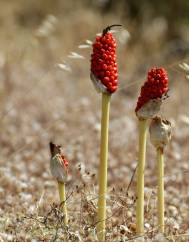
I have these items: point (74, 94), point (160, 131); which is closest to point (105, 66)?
point (160, 131)

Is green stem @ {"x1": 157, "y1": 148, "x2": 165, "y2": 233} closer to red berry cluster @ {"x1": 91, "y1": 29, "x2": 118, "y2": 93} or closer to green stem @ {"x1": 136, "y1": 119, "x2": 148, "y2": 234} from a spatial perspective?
green stem @ {"x1": 136, "y1": 119, "x2": 148, "y2": 234}

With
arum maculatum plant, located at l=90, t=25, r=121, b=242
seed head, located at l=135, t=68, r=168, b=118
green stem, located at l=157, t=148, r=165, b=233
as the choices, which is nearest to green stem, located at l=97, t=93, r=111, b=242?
arum maculatum plant, located at l=90, t=25, r=121, b=242

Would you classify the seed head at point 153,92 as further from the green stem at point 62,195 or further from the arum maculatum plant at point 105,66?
the green stem at point 62,195

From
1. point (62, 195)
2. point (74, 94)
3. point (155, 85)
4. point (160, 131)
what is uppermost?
point (74, 94)

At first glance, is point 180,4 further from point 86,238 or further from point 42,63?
point 86,238


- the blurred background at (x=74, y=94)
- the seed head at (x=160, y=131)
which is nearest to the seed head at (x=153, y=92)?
the seed head at (x=160, y=131)

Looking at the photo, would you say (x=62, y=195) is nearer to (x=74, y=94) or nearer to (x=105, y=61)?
(x=105, y=61)
